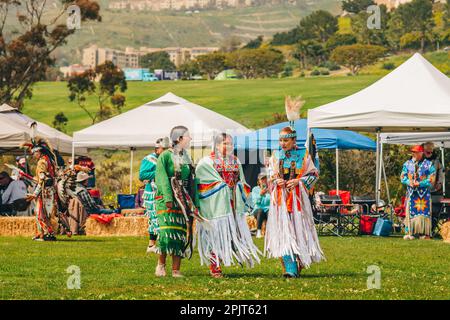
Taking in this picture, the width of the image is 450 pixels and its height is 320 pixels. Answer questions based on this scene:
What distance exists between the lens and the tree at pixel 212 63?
119 metres

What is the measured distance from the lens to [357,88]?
82.1m

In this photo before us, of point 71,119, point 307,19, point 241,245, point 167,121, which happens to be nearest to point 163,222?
point 241,245

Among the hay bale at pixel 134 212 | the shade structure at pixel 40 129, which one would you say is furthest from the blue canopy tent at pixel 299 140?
the shade structure at pixel 40 129

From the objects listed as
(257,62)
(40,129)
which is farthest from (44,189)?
(257,62)

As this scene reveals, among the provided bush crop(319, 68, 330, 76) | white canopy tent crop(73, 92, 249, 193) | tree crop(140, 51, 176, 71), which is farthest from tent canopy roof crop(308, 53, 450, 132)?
tree crop(140, 51, 176, 71)

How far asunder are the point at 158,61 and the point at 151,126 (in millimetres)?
131733

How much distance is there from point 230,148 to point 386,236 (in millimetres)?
8574

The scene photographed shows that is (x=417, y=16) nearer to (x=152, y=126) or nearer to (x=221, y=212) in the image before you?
(x=152, y=126)

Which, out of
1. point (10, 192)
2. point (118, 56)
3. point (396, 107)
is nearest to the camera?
point (396, 107)

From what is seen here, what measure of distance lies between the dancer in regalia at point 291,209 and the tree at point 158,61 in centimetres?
13044

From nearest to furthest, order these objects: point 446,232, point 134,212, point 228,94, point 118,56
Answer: point 446,232 → point 134,212 → point 228,94 → point 118,56

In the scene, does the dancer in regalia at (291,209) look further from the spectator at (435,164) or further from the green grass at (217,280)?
the spectator at (435,164)

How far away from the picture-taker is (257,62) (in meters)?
116
